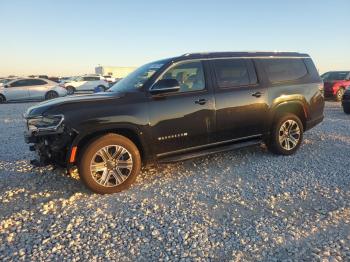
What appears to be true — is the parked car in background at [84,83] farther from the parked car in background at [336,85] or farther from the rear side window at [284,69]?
the rear side window at [284,69]

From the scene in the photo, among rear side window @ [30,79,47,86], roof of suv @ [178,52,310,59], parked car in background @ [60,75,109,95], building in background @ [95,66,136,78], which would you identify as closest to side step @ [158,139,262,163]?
roof of suv @ [178,52,310,59]

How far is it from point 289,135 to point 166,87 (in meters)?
2.80

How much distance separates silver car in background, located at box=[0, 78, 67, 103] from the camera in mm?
20469

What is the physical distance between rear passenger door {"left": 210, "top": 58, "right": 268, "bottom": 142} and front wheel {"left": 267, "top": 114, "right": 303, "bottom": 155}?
0.32 meters

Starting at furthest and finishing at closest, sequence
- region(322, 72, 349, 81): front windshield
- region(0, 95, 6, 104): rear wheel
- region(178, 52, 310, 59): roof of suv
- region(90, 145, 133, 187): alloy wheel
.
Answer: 1. region(0, 95, 6, 104): rear wheel
2. region(322, 72, 349, 81): front windshield
3. region(178, 52, 310, 59): roof of suv
4. region(90, 145, 133, 187): alloy wheel

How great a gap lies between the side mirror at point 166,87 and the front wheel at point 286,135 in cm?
225

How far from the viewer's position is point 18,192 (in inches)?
187

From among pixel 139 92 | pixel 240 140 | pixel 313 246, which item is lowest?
pixel 313 246

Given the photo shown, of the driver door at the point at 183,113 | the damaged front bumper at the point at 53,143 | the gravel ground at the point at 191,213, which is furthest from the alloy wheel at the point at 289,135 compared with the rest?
the damaged front bumper at the point at 53,143

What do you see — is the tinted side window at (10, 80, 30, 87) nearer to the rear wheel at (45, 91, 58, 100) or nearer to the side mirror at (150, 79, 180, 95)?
the rear wheel at (45, 91, 58, 100)

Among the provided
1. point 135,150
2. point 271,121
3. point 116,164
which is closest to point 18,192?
point 116,164

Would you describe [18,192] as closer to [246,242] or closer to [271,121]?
[246,242]

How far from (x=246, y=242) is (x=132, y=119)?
2.26 meters

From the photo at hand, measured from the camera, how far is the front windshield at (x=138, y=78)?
16.8ft
